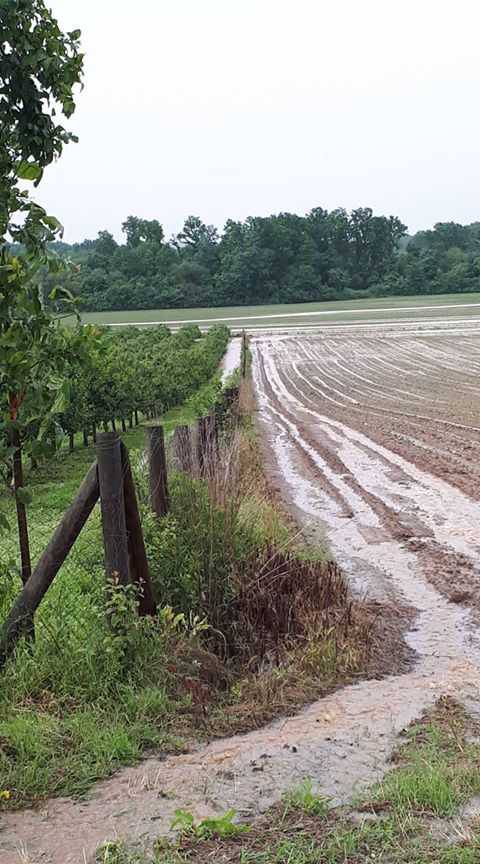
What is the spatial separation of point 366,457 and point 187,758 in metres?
11.2

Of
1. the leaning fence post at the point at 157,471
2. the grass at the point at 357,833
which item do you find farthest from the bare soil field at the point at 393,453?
the grass at the point at 357,833

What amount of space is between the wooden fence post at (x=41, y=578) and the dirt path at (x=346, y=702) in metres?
1.14

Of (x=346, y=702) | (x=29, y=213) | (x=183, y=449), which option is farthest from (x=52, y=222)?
(x=183, y=449)

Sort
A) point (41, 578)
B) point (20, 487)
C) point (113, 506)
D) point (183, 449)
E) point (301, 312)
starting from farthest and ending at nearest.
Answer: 1. point (301, 312)
2. point (183, 449)
3. point (113, 506)
4. point (41, 578)
5. point (20, 487)

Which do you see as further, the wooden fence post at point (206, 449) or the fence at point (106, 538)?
the wooden fence post at point (206, 449)

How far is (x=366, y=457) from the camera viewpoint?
606 inches

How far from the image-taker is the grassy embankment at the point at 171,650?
4574 mm

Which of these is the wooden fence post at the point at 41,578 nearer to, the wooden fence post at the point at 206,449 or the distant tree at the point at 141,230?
the wooden fence post at the point at 206,449

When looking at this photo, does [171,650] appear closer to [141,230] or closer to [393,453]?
[393,453]

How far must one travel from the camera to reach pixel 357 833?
3.65m

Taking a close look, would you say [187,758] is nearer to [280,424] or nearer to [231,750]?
[231,750]

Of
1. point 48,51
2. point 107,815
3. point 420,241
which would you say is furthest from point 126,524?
point 420,241

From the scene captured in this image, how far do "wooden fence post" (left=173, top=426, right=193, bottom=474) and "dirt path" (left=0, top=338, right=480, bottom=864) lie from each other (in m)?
1.98

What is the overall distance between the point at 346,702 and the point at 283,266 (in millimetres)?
120440
